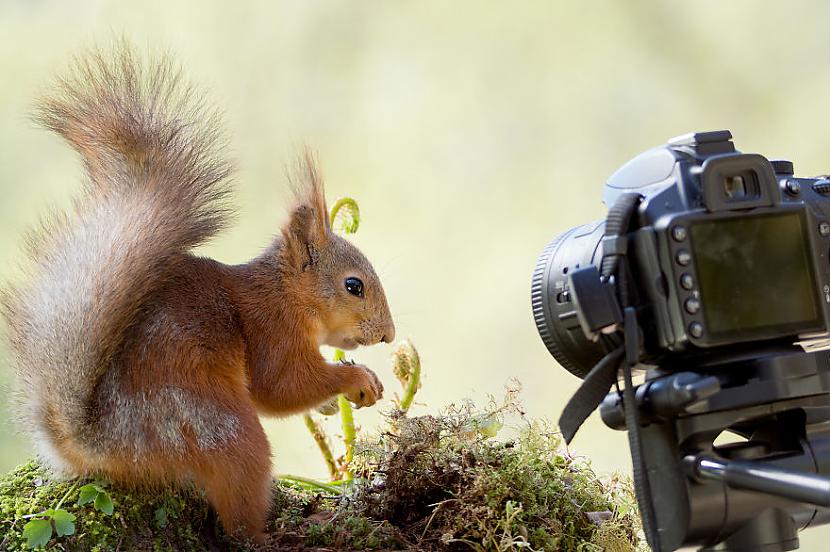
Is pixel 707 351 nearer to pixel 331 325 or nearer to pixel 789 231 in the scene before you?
pixel 789 231

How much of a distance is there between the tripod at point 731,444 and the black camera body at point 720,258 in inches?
1.4

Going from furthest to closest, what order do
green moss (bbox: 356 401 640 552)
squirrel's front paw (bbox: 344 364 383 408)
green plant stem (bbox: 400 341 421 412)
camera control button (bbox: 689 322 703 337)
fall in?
green plant stem (bbox: 400 341 421 412), squirrel's front paw (bbox: 344 364 383 408), green moss (bbox: 356 401 640 552), camera control button (bbox: 689 322 703 337)

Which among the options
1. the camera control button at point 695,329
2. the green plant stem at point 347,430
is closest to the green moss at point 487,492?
the green plant stem at point 347,430

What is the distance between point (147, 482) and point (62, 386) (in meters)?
0.16

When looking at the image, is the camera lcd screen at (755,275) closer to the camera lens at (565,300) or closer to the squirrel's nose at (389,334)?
the camera lens at (565,300)

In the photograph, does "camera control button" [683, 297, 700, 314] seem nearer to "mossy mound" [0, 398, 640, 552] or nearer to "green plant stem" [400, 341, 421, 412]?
"mossy mound" [0, 398, 640, 552]

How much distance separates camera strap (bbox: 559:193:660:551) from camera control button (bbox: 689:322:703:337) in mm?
54

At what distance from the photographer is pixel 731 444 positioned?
0.97 metres

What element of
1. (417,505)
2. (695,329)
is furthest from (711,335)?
(417,505)

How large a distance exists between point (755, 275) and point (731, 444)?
0.65ft

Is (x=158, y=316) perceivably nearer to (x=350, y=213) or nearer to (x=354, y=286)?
(x=354, y=286)

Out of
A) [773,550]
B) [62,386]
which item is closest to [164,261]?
[62,386]

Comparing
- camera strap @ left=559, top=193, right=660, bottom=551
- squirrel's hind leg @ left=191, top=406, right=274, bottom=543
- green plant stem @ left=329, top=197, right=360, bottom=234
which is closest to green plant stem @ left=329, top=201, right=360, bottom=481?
green plant stem @ left=329, top=197, right=360, bottom=234

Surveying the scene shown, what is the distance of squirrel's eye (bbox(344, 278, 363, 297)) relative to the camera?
4.64 ft
